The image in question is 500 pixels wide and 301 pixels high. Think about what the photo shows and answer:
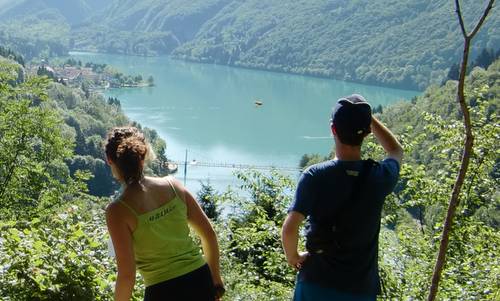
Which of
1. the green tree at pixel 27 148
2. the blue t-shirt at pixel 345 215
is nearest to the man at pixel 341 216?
the blue t-shirt at pixel 345 215

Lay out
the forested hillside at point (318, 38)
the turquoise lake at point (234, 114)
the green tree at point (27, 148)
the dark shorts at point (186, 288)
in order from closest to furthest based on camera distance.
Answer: the dark shorts at point (186, 288), the green tree at point (27, 148), the turquoise lake at point (234, 114), the forested hillside at point (318, 38)

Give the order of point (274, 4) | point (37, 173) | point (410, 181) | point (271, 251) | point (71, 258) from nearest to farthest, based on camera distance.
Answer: point (71, 258)
point (271, 251)
point (410, 181)
point (37, 173)
point (274, 4)

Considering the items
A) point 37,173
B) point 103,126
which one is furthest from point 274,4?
point 37,173

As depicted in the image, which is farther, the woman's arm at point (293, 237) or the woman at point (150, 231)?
the woman at point (150, 231)

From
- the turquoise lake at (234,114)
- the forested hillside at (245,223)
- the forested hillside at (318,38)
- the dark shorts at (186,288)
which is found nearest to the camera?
the dark shorts at (186,288)

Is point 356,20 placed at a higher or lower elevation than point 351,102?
higher

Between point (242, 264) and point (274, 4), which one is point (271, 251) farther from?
point (274, 4)

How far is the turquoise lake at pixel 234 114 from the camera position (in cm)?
5891

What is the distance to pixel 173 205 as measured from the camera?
86.4 inches

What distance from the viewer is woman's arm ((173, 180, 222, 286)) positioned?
2.29 metres

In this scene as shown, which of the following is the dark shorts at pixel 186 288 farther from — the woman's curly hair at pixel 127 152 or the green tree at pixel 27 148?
the green tree at pixel 27 148

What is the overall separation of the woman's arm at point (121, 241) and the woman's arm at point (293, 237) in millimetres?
534

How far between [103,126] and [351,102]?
226 feet

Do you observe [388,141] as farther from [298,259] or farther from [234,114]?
[234,114]
